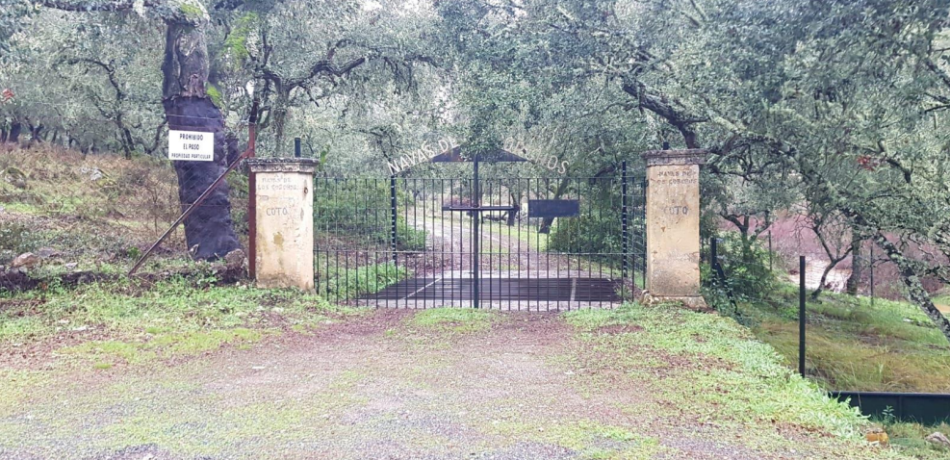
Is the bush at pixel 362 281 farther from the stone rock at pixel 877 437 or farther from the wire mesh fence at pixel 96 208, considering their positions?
the stone rock at pixel 877 437

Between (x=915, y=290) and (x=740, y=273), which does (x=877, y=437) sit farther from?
(x=740, y=273)

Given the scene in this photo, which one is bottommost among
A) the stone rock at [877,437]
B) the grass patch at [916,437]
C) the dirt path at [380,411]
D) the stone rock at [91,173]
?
the grass patch at [916,437]

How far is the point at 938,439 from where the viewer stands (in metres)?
6.43

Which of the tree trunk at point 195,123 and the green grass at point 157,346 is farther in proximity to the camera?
the tree trunk at point 195,123

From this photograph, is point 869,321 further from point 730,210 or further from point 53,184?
point 53,184

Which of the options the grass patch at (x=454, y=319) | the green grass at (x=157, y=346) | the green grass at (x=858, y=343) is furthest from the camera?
the green grass at (x=858, y=343)

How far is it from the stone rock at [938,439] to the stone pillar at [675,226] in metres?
2.66

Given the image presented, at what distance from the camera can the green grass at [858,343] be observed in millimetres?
8672

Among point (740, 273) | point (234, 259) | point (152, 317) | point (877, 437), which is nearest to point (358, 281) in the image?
point (234, 259)

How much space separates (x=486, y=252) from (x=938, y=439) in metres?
8.74

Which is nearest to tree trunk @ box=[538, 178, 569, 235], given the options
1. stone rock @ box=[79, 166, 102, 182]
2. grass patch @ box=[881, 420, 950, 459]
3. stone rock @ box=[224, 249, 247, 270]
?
stone rock @ box=[224, 249, 247, 270]

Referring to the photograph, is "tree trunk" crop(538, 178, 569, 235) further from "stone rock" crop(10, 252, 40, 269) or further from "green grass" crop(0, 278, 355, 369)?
"stone rock" crop(10, 252, 40, 269)

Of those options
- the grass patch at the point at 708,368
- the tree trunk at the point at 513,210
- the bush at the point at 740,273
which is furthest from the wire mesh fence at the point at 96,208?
the bush at the point at 740,273

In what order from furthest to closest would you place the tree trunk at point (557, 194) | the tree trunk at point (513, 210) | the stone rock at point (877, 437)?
the tree trunk at point (557, 194) → the tree trunk at point (513, 210) → the stone rock at point (877, 437)
